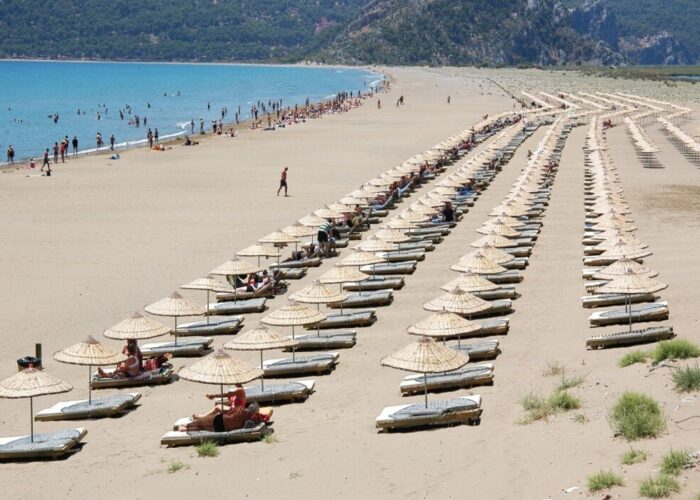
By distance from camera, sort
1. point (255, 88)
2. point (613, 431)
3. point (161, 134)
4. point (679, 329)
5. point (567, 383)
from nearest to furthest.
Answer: point (613, 431), point (567, 383), point (679, 329), point (161, 134), point (255, 88)

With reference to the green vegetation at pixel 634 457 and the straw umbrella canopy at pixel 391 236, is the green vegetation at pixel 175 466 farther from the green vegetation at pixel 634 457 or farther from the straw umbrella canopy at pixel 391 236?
the straw umbrella canopy at pixel 391 236

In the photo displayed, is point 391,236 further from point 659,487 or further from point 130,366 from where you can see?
point 659,487

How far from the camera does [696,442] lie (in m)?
11.3

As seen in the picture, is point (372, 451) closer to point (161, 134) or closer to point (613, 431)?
point (613, 431)

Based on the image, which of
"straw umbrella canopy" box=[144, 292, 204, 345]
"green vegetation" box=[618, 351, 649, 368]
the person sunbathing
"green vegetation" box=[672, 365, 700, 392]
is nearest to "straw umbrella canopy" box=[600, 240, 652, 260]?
"green vegetation" box=[618, 351, 649, 368]

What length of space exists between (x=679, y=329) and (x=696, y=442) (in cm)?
613

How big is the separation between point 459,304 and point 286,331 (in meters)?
3.69

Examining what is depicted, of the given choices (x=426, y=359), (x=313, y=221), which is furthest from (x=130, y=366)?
(x=313, y=221)

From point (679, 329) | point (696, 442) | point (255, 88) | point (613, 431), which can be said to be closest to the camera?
point (696, 442)

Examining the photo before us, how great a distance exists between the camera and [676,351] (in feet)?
48.7

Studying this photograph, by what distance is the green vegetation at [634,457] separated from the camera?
36.1 feet

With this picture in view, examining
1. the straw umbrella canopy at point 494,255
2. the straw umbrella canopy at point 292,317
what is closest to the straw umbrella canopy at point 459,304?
the straw umbrella canopy at point 292,317

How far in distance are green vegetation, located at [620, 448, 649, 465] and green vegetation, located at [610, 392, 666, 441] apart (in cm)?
56

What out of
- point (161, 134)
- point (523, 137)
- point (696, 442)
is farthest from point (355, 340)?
point (161, 134)
